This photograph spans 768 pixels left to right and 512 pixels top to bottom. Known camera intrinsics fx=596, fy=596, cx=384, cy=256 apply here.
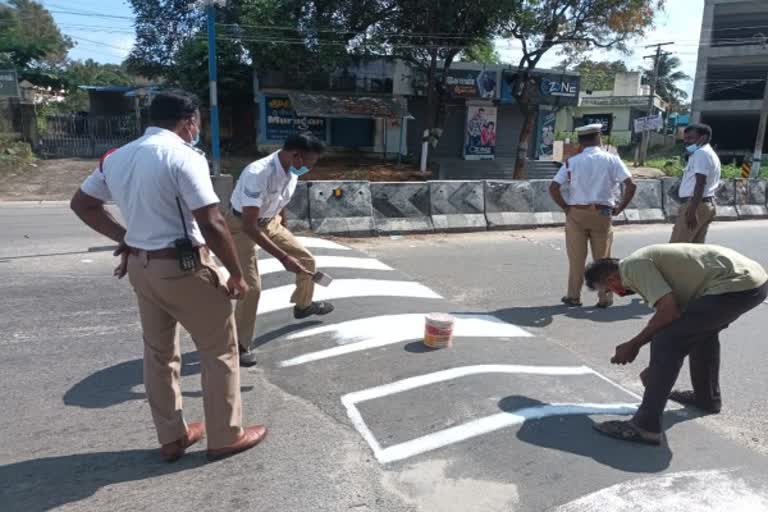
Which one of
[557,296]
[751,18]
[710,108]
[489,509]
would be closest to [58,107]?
[557,296]

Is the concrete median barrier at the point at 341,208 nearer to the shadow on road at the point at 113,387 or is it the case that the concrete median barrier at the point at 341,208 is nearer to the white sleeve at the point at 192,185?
the shadow on road at the point at 113,387

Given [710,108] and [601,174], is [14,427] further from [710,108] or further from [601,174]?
[710,108]

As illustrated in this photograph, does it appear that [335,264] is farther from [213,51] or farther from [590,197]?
[213,51]

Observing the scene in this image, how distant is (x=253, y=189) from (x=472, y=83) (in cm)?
2384

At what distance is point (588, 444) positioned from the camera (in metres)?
3.34

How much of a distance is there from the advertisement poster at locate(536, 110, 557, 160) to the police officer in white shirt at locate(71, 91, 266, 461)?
28.6 metres

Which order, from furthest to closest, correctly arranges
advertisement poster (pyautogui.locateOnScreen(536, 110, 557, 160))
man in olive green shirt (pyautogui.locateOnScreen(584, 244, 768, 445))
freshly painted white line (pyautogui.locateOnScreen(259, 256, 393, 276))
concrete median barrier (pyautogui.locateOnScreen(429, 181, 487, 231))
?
advertisement poster (pyautogui.locateOnScreen(536, 110, 557, 160)) < concrete median barrier (pyautogui.locateOnScreen(429, 181, 487, 231)) < freshly painted white line (pyautogui.locateOnScreen(259, 256, 393, 276)) < man in olive green shirt (pyautogui.locateOnScreen(584, 244, 768, 445))

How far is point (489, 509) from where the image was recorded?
9.09 ft

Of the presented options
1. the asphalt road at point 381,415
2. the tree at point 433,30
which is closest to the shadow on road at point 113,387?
the asphalt road at point 381,415

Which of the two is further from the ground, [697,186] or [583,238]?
[697,186]

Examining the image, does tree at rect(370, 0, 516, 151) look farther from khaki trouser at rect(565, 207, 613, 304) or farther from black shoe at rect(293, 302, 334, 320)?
black shoe at rect(293, 302, 334, 320)

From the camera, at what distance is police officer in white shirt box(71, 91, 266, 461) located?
108 inches

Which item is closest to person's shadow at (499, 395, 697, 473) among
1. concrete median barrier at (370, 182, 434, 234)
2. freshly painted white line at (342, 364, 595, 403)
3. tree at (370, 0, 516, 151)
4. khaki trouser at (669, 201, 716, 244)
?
freshly painted white line at (342, 364, 595, 403)

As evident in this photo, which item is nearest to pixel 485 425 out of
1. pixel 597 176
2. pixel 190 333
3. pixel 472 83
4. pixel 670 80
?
pixel 190 333
